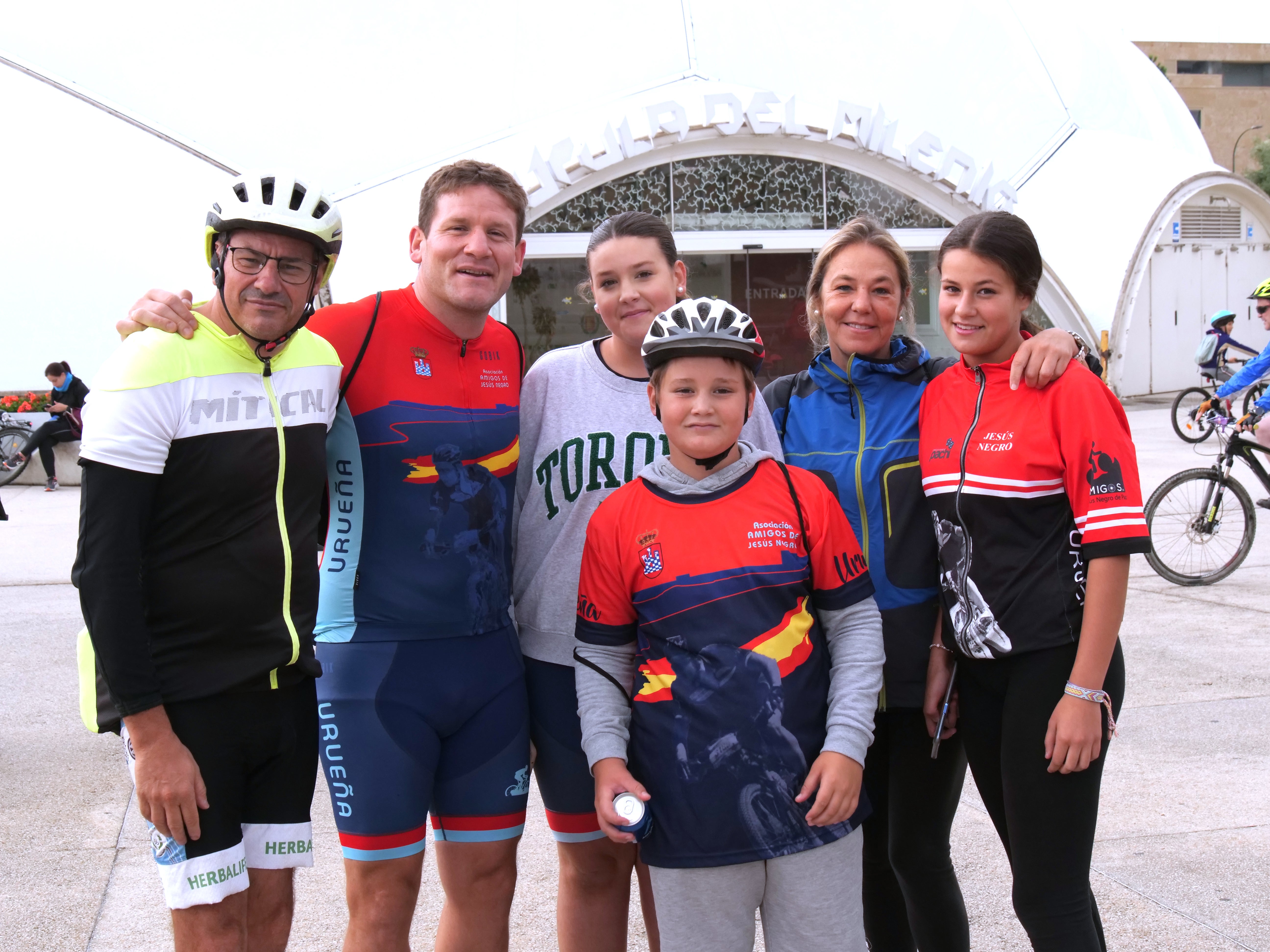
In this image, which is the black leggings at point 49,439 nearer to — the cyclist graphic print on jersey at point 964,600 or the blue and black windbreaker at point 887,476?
the blue and black windbreaker at point 887,476

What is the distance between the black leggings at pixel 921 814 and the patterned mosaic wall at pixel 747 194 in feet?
55.7

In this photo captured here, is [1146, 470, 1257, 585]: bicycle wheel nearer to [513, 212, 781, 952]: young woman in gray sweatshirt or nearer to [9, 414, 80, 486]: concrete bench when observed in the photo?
[513, 212, 781, 952]: young woman in gray sweatshirt

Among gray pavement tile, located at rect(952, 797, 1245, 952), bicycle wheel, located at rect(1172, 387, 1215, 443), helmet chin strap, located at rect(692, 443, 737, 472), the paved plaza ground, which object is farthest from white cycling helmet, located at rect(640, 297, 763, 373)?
bicycle wheel, located at rect(1172, 387, 1215, 443)

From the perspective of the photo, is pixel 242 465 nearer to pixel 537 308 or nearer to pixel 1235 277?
pixel 537 308

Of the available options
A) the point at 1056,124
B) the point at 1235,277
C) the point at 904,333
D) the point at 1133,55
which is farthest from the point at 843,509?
the point at 1133,55

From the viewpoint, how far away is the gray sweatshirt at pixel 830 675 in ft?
7.31

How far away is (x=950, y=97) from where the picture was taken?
24156 millimetres

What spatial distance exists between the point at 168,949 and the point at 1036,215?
25575 millimetres

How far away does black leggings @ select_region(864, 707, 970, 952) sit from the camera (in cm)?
262

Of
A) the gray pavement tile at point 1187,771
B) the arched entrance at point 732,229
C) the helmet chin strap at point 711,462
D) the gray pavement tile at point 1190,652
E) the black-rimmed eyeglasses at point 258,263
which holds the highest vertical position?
the arched entrance at point 732,229

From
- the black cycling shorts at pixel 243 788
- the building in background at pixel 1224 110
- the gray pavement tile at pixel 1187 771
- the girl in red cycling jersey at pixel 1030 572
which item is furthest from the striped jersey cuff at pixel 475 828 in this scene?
the building in background at pixel 1224 110

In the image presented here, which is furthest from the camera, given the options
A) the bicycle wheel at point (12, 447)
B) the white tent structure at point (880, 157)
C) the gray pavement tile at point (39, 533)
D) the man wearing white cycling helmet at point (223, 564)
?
the white tent structure at point (880, 157)

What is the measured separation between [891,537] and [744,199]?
57.3 feet

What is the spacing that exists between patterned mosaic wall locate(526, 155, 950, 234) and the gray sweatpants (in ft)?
54.7
